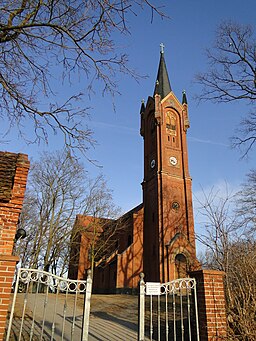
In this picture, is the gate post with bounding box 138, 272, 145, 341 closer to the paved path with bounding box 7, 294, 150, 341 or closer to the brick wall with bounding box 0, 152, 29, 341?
the paved path with bounding box 7, 294, 150, 341

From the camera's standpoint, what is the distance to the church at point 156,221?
25766mm

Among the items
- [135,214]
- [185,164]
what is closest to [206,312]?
[135,214]

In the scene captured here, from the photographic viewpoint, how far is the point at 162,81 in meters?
36.8

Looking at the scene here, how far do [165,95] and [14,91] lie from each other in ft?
96.6

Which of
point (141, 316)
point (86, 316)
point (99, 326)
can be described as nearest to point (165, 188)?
point (99, 326)

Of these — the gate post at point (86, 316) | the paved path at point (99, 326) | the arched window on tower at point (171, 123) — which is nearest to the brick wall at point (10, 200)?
the paved path at point (99, 326)

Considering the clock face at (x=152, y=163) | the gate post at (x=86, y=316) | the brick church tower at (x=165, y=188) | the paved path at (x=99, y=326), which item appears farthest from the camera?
the clock face at (x=152, y=163)

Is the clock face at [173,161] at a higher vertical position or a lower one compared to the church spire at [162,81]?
lower

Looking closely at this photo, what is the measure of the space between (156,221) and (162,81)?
19220 mm

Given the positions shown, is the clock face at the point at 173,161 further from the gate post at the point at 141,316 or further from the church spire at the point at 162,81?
the gate post at the point at 141,316

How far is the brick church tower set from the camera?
82.9ft

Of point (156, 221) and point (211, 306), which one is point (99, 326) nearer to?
point (211, 306)

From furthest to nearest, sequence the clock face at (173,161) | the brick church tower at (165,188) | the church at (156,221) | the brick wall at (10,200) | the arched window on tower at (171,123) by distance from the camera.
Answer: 1. the arched window on tower at (171,123)
2. the clock face at (173,161)
3. the church at (156,221)
4. the brick church tower at (165,188)
5. the brick wall at (10,200)

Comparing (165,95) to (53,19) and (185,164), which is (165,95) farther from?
(53,19)
